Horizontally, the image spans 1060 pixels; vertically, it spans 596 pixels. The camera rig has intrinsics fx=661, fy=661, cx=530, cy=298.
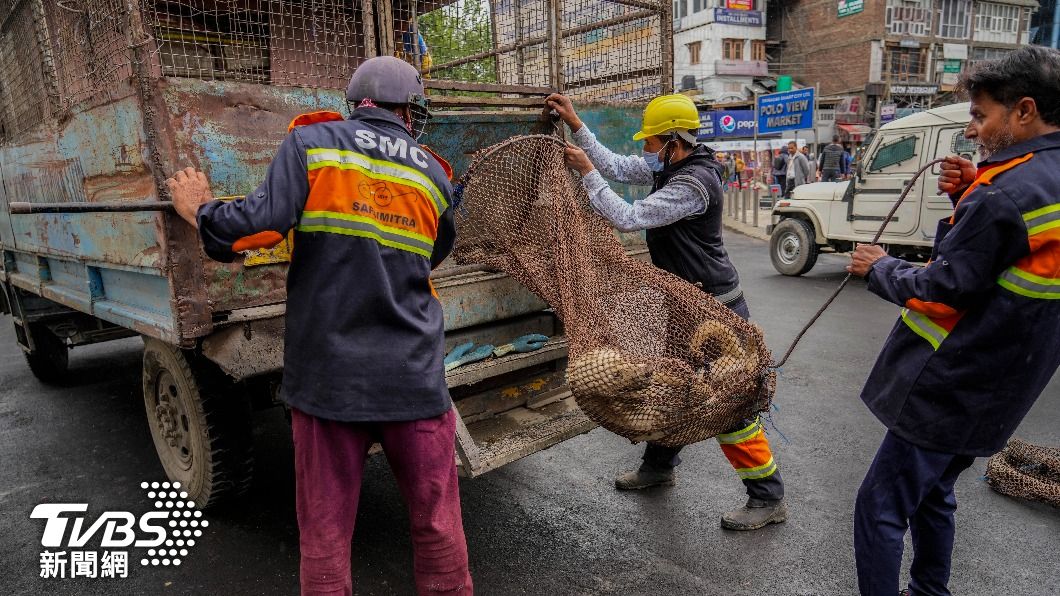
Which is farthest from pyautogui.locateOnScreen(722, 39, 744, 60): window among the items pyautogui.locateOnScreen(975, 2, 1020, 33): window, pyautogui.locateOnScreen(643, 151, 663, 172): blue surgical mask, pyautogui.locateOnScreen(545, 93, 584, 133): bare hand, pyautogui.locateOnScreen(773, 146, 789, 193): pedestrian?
pyautogui.locateOnScreen(545, 93, 584, 133): bare hand

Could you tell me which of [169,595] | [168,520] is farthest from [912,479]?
[168,520]

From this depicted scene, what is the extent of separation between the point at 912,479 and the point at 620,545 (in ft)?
4.33

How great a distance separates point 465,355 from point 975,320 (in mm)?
1980

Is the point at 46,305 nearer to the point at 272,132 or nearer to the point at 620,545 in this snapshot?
the point at 272,132

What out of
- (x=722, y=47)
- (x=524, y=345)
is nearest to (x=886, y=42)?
(x=722, y=47)

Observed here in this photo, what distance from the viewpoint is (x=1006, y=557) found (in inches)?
112

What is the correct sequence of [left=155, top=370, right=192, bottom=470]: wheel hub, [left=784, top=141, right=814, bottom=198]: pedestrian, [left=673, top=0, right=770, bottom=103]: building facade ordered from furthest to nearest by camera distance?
[left=673, top=0, right=770, bottom=103]: building facade < [left=784, top=141, right=814, bottom=198]: pedestrian < [left=155, top=370, right=192, bottom=470]: wheel hub

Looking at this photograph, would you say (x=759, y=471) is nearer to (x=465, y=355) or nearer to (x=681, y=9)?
(x=465, y=355)

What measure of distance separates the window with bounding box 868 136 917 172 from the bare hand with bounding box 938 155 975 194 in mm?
7076

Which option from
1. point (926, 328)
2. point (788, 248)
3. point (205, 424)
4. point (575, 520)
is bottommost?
point (575, 520)

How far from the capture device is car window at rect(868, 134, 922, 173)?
27.9 ft

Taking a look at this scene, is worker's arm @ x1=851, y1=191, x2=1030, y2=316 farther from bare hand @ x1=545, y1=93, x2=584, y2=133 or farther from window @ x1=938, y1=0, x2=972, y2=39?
window @ x1=938, y1=0, x2=972, y2=39

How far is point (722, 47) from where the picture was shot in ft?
107

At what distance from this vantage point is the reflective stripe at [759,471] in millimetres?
3084
